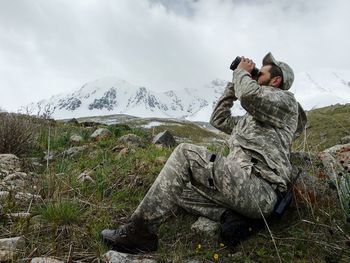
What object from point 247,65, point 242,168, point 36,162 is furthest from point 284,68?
point 36,162

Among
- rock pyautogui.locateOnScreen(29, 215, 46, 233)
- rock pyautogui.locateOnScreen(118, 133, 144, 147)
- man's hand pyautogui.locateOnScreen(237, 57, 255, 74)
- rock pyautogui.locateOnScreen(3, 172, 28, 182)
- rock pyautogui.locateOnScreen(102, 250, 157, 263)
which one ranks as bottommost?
rock pyautogui.locateOnScreen(102, 250, 157, 263)

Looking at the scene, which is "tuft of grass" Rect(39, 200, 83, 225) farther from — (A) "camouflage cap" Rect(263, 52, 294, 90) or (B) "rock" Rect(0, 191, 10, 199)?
(A) "camouflage cap" Rect(263, 52, 294, 90)

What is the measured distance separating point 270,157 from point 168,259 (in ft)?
4.22

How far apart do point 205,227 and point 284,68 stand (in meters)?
1.78

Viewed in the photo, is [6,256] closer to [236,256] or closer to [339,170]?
[236,256]

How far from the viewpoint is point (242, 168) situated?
4.14 metres

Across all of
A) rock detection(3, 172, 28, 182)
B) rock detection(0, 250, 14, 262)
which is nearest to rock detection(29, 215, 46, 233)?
rock detection(0, 250, 14, 262)

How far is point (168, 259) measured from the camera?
3.88 m

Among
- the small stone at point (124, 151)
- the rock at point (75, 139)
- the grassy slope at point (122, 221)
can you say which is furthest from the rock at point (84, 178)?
the rock at point (75, 139)

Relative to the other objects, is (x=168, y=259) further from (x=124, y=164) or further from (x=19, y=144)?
(x=19, y=144)

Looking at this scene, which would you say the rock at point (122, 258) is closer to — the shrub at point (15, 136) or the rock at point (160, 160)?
the rock at point (160, 160)

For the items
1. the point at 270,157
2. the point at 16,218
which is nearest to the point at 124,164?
the point at 16,218

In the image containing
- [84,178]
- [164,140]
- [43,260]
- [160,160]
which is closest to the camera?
[43,260]

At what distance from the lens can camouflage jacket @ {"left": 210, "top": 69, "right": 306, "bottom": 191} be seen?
167 inches
